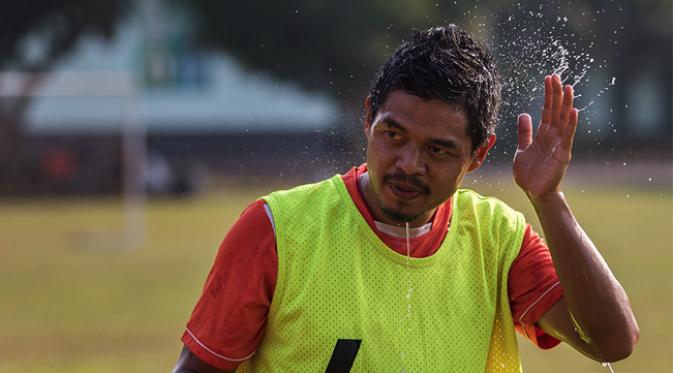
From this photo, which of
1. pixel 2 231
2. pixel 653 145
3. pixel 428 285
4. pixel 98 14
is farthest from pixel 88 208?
pixel 428 285

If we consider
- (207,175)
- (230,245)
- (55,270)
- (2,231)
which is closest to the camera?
(230,245)

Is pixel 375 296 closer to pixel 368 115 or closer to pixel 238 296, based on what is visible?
pixel 238 296

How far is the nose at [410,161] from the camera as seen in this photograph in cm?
330

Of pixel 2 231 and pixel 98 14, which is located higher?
pixel 98 14

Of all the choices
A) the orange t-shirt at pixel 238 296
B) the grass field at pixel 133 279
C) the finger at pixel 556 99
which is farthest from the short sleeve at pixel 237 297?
the grass field at pixel 133 279

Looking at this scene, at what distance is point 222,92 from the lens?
1807 inches

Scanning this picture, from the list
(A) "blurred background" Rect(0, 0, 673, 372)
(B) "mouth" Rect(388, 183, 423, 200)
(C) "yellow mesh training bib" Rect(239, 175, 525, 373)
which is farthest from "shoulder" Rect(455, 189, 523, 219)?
(B) "mouth" Rect(388, 183, 423, 200)

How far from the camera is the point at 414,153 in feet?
10.9

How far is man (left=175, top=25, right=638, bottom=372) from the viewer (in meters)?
3.34

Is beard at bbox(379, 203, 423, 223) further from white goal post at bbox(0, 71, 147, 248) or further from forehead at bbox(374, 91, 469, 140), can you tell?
white goal post at bbox(0, 71, 147, 248)

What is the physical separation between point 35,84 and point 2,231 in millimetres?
7416

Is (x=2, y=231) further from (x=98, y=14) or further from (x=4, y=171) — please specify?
(x=98, y=14)

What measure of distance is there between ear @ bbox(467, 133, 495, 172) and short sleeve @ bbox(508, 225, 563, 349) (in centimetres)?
25

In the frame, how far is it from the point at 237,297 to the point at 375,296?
390 mm
